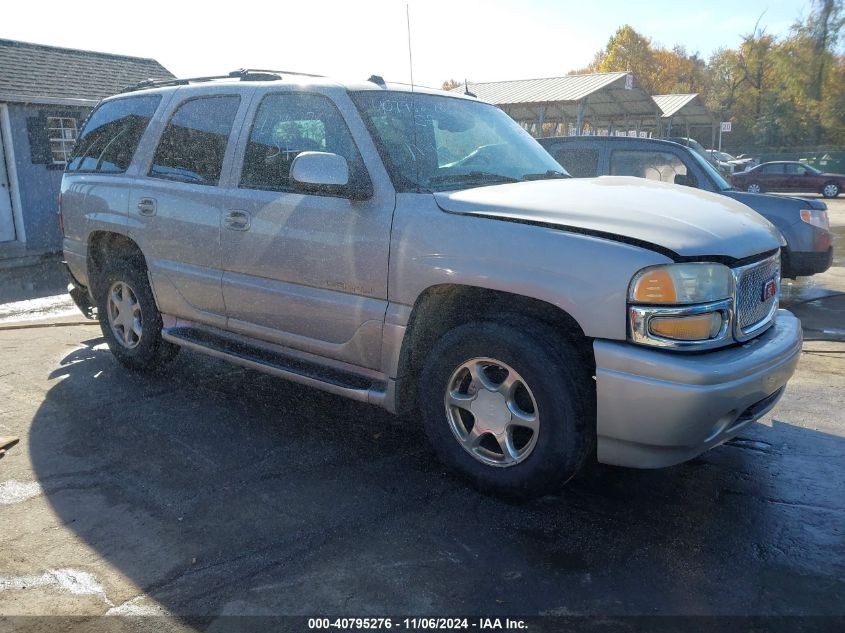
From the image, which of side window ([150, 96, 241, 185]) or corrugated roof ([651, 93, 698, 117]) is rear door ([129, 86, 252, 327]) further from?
corrugated roof ([651, 93, 698, 117])

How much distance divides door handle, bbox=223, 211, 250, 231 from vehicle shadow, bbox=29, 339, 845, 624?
1192 millimetres

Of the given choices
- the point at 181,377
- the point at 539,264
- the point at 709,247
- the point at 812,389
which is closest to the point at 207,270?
the point at 181,377

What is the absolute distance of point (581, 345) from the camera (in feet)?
10.7

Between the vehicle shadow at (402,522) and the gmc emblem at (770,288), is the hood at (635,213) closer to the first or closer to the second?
the gmc emblem at (770,288)

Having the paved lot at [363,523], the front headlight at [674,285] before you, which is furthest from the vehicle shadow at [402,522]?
the front headlight at [674,285]

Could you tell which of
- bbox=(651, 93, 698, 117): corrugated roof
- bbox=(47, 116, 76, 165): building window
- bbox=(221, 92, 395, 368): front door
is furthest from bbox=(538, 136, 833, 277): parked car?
bbox=(651, 93, 698, 117): corrugated roof

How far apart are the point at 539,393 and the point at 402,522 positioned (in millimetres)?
838

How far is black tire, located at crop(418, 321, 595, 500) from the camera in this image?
3131 millimetres

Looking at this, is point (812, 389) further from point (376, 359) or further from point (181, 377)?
point (181, 377)

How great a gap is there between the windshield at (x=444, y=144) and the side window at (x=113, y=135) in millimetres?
2053

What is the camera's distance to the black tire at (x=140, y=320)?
518 cm

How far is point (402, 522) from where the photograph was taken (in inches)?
129

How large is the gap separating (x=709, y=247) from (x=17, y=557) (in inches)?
123

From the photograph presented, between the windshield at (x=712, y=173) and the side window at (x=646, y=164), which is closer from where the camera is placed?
the windshield at (x=712, y=173)
